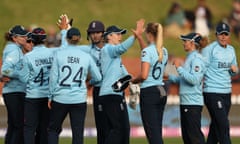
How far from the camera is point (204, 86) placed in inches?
605

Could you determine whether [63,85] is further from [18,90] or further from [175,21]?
[175,21]

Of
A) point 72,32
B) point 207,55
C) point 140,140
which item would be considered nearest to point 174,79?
point 207,55

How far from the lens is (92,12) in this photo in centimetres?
2892

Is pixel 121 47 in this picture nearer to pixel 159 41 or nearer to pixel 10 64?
pixel 159 41

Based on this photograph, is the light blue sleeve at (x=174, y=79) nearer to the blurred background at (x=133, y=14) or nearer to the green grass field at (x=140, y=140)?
the green grass field at (x=140, y=140)

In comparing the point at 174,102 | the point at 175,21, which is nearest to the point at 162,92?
the point at 174,102

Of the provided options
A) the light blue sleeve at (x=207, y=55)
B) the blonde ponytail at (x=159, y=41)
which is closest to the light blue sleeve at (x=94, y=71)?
the blonde ponytail at (x=159, y=41)

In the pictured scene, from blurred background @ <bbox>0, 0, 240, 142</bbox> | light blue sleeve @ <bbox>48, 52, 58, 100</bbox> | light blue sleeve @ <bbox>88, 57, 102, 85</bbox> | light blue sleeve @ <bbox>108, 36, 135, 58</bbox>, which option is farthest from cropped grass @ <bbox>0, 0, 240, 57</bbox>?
light blue sleeve @ <bbox>48, 52, 58, 100</bbox>

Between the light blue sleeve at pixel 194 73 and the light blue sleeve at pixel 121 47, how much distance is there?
49.4 inches

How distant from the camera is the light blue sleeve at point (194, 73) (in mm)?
14492

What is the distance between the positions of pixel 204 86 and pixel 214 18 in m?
14.1

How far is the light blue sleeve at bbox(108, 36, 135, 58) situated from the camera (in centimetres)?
1347

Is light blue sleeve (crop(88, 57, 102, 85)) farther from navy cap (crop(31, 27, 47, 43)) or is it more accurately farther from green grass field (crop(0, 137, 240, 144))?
green grass field (crop(0, 137, 240, 144))

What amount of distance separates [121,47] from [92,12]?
1533 cm
